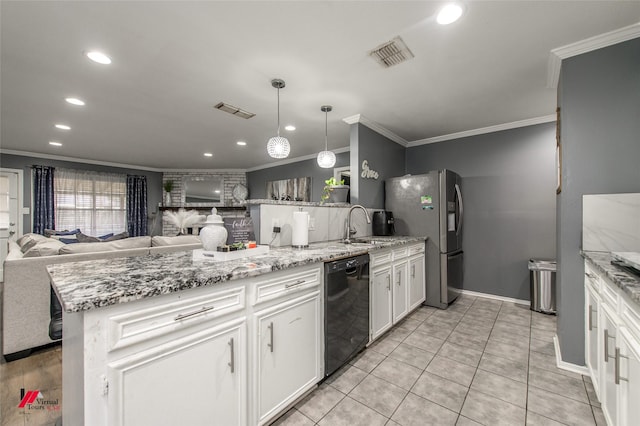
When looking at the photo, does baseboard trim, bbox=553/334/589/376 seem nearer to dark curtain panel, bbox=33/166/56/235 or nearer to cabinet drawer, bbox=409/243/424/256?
cabinet drawer, bbox=409/243/424/256

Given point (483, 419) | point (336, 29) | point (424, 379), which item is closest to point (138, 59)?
point (336, 29)

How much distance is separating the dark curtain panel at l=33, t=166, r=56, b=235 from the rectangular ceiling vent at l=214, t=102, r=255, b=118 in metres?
4.90

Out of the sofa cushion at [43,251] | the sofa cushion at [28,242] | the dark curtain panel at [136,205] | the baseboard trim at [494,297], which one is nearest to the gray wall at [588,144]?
the baseboard trim at [494,297]

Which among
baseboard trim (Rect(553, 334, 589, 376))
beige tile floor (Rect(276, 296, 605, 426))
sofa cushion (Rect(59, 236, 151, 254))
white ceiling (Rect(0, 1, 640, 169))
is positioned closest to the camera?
beige tile floor (Rect(276, 296, 605, 426))

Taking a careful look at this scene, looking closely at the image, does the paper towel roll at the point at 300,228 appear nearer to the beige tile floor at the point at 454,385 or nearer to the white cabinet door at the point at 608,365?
the beige tile floor at the point at 454,385

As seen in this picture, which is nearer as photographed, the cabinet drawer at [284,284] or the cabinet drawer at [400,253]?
the cabinet drawer at [284,284]

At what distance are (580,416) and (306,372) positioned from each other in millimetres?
1606

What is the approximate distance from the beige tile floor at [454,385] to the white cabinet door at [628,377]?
56 cm

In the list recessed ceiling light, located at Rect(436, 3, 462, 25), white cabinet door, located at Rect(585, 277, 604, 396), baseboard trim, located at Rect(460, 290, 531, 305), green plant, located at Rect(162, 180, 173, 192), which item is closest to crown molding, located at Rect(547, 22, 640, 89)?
recessed ceiling light, located at Rect(436, 3, 462, 25)

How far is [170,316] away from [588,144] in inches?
112

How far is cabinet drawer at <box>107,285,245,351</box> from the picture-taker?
2.88ft

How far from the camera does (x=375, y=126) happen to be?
368 cm

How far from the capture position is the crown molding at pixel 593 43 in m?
1.80

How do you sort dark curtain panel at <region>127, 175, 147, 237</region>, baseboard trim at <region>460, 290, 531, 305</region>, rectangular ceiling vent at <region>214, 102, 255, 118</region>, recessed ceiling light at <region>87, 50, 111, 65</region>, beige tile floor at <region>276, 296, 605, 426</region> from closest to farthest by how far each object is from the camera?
beige tile floor at <region>276, 296, 605, 426</region> → recessed ceiling light at <region>87, 50, 111, 65</region> → rectangular ceiling vent at <region>214, 102, 255, 118</region> → baseboard trim at <region>460, 290, 531, 305</region> → dark curtain panel at <region>127, 175, 147, 237</region>
